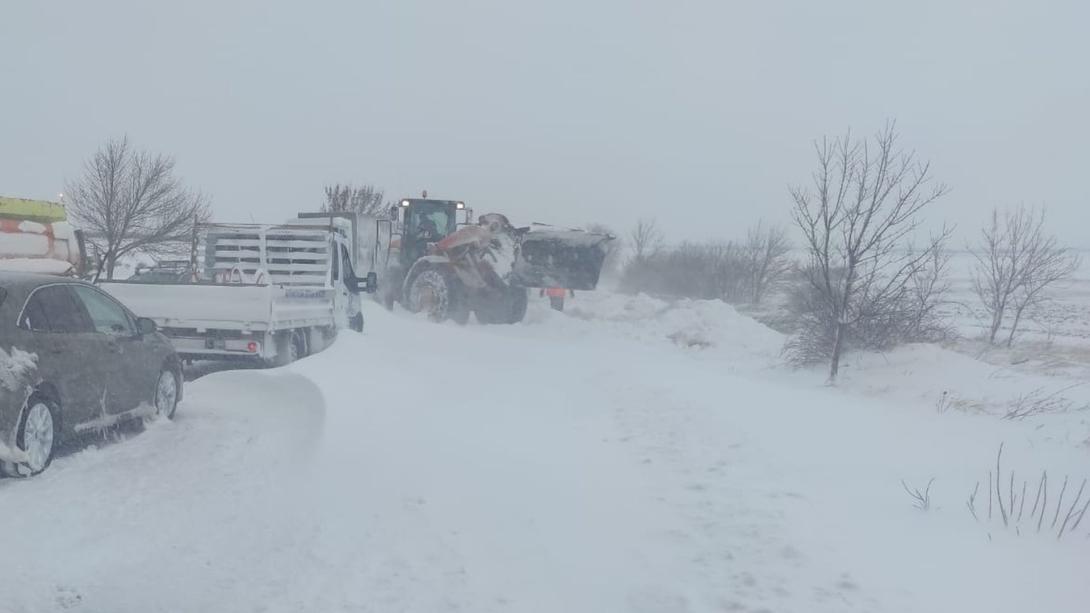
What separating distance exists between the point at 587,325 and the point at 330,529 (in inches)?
686

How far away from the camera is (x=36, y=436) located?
22.1 ft

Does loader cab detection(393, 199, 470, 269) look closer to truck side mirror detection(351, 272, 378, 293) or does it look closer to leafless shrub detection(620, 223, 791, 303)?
truck side mirror detection(351, 272, 378, 293)

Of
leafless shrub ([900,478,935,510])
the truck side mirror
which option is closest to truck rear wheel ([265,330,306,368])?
the truck side mirror

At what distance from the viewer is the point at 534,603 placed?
4.82 m

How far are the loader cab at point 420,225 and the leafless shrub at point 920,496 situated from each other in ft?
60.2

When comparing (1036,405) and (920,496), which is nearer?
(920,496)

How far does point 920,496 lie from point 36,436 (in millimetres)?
6372

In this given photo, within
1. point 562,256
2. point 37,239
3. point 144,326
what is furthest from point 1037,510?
point 562,256

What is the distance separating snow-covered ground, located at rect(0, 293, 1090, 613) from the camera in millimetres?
4848

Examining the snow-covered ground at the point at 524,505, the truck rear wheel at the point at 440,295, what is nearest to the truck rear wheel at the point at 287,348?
the snow-covered ground at the point at 524,505

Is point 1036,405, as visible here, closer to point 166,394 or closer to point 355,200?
point 166,394

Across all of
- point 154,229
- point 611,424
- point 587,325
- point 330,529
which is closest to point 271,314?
point 611,424

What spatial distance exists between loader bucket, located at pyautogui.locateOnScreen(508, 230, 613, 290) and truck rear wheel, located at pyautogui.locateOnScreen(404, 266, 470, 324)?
5.50 ft

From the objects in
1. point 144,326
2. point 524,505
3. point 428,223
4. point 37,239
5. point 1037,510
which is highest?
point 428,223
